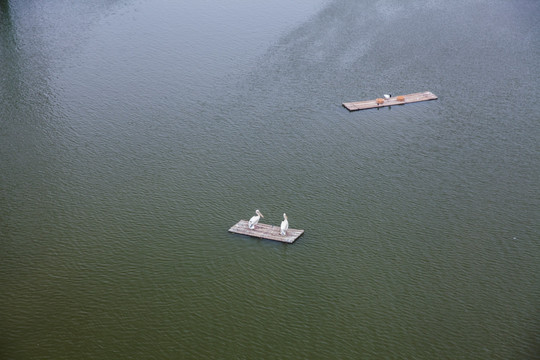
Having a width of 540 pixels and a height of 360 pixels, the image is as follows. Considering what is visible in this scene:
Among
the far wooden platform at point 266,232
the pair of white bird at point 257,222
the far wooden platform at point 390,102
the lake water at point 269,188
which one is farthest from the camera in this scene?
the far wooden platform at point 390,102

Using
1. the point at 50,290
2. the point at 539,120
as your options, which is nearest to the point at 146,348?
the point at 50,290

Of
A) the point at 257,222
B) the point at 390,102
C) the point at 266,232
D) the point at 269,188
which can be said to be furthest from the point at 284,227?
the point at 390,102

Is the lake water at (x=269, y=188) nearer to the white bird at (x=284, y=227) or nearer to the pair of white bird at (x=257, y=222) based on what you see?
the white bird at (x=284, y=227)

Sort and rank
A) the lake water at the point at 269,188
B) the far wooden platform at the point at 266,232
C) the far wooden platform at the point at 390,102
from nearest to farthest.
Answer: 1. the lake water at the point at 269,188
2. the far wooden platform at the point at 266,232
3. the far wooden platform at the point at 390,102

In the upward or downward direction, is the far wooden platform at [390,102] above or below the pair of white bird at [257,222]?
above

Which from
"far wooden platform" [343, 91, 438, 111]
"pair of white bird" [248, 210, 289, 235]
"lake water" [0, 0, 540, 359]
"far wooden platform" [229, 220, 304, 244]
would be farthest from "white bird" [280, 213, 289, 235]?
"far wooden platform" [343, 91, 438, 111]

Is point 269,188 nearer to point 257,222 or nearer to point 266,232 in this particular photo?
point 257,222

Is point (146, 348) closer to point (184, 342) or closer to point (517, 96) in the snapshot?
point (184, 342)

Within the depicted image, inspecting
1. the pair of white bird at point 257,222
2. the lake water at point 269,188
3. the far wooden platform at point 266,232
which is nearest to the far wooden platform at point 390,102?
the lake water at point 269,188
